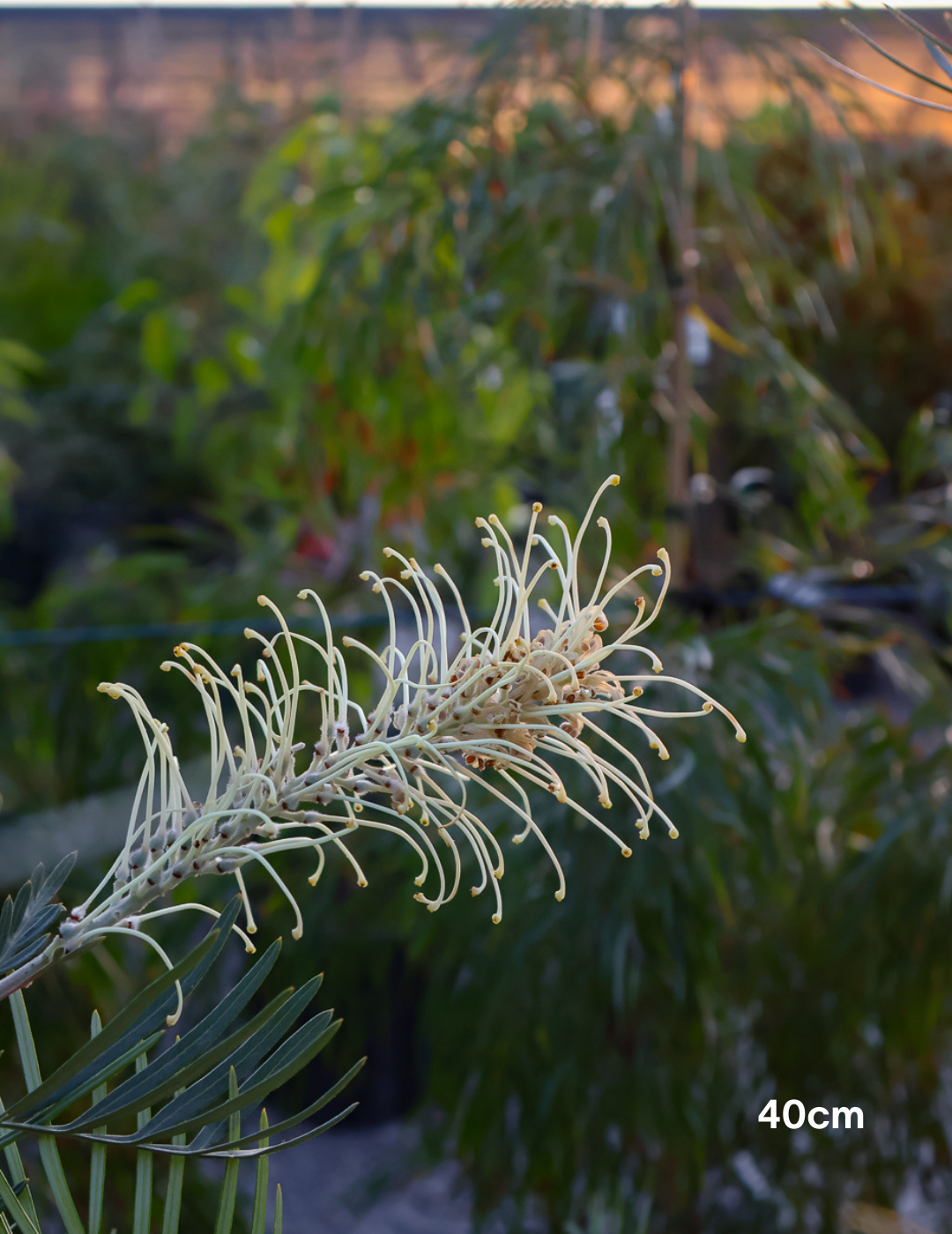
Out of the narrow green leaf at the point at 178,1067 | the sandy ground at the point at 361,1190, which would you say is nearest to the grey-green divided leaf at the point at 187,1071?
the narrow green leaf at the point at 178,1067

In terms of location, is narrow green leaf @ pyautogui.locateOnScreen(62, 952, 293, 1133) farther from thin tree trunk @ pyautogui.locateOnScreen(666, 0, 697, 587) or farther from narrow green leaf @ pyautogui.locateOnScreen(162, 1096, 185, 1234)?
thin tree trunk @ pyautogui.locateOnScreen(666, 0, 697, 587)

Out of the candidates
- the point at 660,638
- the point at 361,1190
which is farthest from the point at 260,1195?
the point at 361,1190

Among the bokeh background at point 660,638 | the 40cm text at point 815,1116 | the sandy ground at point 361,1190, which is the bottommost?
the sandy ground at point 361,1190

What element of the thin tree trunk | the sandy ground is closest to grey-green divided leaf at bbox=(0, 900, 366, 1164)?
the thin tree trunk

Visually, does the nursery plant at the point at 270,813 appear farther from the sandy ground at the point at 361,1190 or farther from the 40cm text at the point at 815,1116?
the sandy ground at the point at 361,1190

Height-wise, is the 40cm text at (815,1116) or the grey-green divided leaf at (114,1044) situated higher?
the grey-green divided leaf at (114,1044)

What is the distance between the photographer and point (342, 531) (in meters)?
0.93

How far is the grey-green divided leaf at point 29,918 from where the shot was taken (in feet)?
0.66

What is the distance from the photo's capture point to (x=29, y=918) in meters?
0.21

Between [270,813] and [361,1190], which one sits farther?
[361,1190]

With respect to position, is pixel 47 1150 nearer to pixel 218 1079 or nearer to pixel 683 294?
pixel 218 1079

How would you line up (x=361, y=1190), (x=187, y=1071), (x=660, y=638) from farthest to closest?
(x=361, y=1190) < (x=660, y=638) < (x=187, y=1071)

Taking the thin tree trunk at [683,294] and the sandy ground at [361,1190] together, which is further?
the sandy ground at [361,1190]

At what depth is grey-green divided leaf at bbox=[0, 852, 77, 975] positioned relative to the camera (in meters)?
0.20
